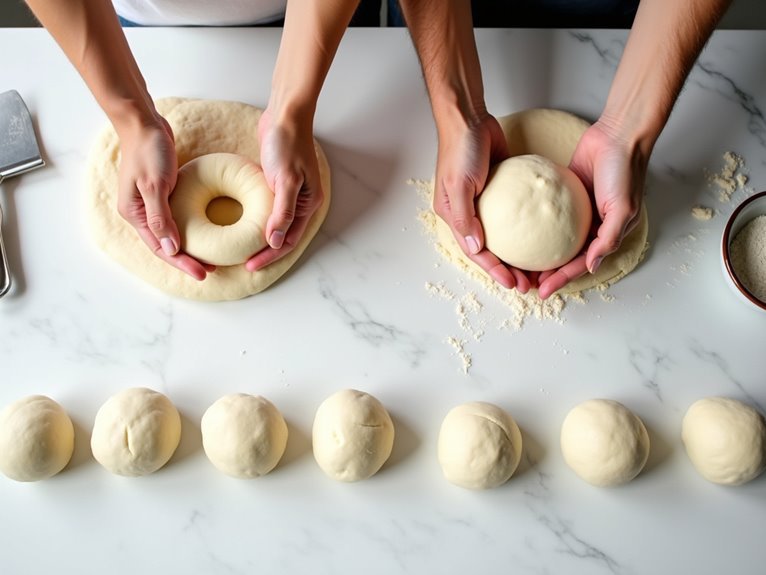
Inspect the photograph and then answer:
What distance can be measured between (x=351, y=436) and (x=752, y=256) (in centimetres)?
91

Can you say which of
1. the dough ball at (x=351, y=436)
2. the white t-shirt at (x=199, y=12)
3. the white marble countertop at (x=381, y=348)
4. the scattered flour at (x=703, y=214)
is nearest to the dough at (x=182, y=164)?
the white marble countertop at (x=381, y=348)

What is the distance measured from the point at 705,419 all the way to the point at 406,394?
1.93 feet

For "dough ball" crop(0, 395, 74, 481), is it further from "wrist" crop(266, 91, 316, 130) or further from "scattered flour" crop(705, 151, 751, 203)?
"scattered flour" crop(705, 151, 751, 203)

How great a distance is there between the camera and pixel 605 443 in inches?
50.3

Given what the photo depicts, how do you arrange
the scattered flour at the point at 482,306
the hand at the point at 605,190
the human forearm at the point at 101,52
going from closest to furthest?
the human forearm at the point at 101,52, the hand at the point at 605,190, the scattered flour at the point at 482,306

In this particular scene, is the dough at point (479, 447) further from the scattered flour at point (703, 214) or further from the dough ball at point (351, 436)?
the scattered flour at point (703, 214)

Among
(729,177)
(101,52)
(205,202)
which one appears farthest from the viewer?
(729,177)

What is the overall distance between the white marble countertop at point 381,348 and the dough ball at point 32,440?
50 millimetres

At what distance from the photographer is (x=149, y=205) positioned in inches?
51.4

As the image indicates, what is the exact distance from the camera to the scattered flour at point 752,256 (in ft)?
4.61

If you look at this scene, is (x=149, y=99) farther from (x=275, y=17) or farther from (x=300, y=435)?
(x=300, y=435)

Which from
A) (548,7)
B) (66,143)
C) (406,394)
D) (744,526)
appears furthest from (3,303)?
(744,526)

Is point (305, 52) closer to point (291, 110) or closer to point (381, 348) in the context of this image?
point (291, 110)

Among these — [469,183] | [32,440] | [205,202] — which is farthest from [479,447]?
[32,440]
